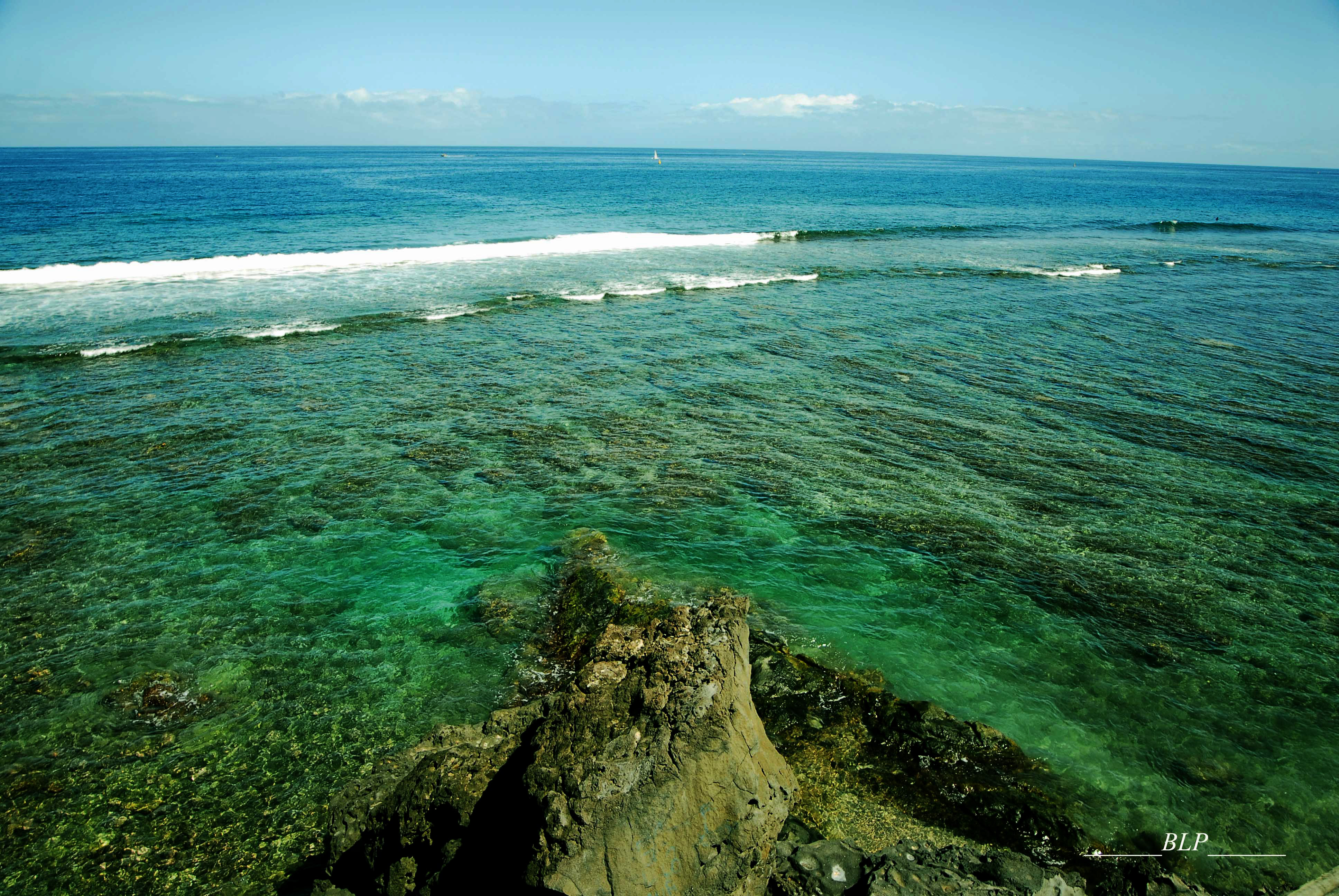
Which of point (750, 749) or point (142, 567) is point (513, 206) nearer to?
point (142, 567)

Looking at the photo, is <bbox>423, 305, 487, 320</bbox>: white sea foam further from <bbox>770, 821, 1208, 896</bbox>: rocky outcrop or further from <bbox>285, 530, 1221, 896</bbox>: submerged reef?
<bbox>770, 821, 1208, 896</bbox>: rocky outcrop

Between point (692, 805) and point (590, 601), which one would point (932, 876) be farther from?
point (590, 601)

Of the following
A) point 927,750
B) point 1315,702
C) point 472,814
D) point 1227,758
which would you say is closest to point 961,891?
point 927,750

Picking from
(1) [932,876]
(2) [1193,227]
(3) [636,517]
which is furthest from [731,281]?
(2) [1193,227]

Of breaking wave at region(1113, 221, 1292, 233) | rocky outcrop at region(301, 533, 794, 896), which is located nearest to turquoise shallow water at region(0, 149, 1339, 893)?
rocky outcrop at region(301, 533, 794, 896)

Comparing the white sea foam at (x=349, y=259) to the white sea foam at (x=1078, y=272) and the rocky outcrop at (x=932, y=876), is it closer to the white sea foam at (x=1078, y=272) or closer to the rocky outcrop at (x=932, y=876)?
the white sea foam at (x=1078, y=272)

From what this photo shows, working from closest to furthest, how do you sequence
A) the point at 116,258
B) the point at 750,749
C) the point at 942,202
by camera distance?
the point at 750,749, the point at 116,258, the point at 942,202
